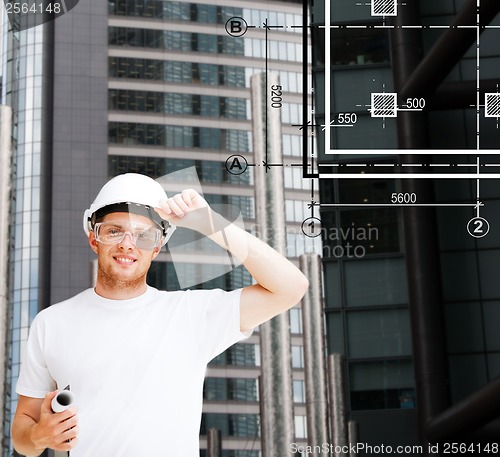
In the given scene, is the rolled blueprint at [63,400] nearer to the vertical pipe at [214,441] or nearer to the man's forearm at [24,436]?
the man's forearm at [24,436]

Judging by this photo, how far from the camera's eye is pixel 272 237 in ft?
25.9

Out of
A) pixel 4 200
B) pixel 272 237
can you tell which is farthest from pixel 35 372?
pixel 4 200

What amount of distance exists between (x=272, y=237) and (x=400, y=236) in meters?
0.92

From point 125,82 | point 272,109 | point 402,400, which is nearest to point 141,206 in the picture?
point 272,109

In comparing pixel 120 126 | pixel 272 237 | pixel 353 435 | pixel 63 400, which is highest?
pixel 120 126

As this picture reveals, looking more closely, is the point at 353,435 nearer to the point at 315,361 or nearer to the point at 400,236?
the point at 315,361

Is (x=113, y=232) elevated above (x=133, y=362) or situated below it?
above

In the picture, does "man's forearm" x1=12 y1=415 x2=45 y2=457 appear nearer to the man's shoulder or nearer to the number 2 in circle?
the man's shoulder

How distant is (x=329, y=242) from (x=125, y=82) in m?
14.0

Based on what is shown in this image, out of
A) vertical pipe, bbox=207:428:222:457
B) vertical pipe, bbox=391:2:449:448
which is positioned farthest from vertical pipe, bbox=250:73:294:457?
vertical pipe, bbox=207:428:222:457

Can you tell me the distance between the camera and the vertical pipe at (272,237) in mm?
7781

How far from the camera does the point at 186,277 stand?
15.7 ft

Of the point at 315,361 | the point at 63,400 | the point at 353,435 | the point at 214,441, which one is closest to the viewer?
the point at 63,400

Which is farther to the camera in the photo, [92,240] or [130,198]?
[92,240]
